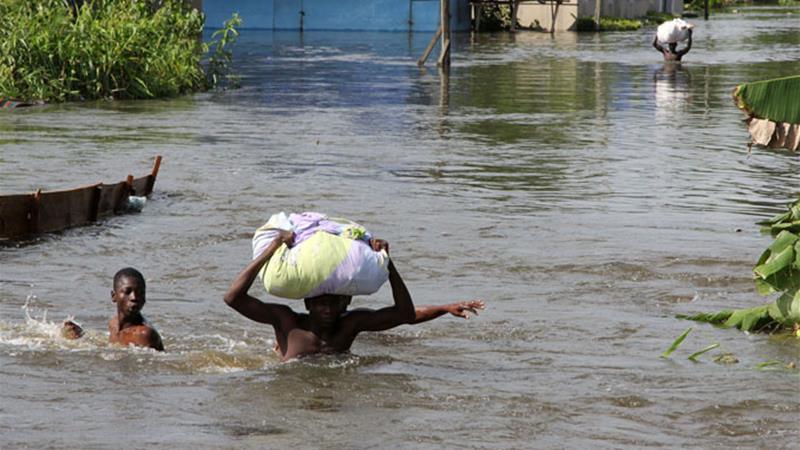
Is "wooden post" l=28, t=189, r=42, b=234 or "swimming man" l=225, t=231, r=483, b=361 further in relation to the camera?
"wooden post" l=28, t=189, r=42, b=234

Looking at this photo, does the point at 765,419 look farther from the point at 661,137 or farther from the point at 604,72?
the point at 604,72

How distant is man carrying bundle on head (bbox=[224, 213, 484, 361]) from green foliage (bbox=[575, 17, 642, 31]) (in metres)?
46.2

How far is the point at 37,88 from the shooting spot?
2183 cm

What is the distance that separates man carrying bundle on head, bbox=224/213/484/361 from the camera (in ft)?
23.4

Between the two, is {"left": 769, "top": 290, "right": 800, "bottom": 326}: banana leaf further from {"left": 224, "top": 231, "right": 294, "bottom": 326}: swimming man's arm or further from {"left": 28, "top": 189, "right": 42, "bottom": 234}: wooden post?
{"left": 28, "top": 189, "right": 42, "bottom": 234}: wooden post

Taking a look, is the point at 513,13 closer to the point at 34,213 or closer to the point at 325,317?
the point at 34,213

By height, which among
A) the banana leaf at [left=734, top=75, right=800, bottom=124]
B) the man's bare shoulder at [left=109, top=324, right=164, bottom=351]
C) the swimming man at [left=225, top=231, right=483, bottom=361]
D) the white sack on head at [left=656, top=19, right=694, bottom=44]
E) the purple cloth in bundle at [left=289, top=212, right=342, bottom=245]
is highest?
the banana leaf at [left=734, top=75, right=800, bottom=124]

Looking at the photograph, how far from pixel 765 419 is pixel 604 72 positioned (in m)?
25.8

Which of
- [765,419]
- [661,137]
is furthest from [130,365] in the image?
[661,137]

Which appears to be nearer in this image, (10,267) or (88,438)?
(88,438)

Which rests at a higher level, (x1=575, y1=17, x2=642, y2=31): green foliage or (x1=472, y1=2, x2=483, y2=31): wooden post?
(x1=472, y1=2, x2=483, y2=31): wooden post

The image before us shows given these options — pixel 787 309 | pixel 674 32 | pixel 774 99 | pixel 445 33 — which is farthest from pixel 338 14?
pixel 774 99

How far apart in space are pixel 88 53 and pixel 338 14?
85.5ft

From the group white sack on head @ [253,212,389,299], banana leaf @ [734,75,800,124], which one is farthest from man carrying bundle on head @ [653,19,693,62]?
white sack on head @ [253,212,389,299]
